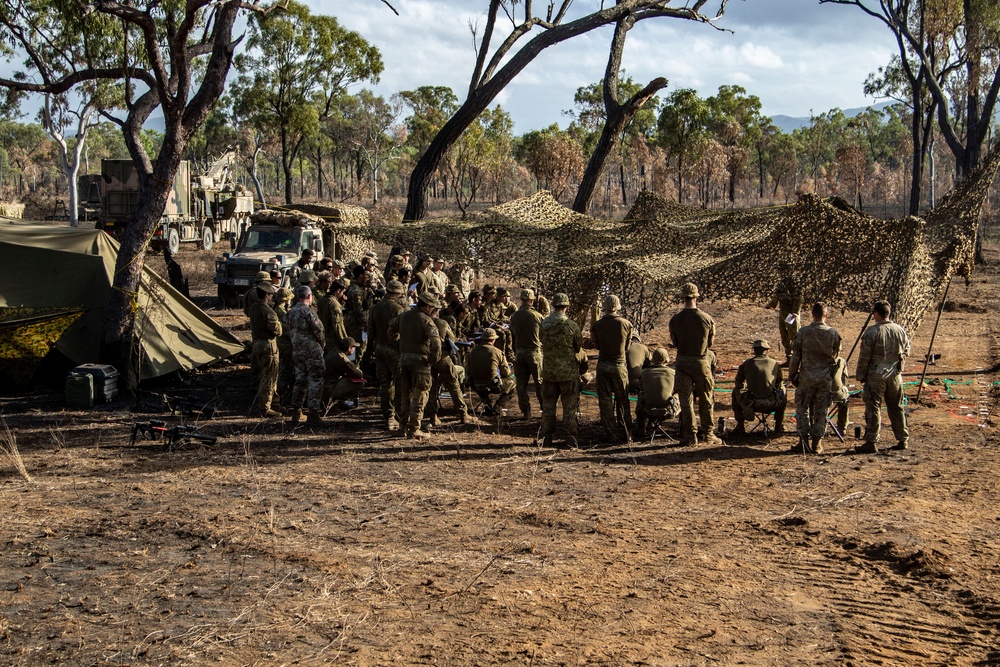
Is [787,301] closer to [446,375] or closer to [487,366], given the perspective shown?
[487,366]

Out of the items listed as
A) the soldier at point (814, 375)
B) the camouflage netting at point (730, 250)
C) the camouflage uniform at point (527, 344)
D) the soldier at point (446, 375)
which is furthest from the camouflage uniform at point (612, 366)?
the camouflage netting at point (730, 250)

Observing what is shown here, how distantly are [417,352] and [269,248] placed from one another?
10517 millimetres

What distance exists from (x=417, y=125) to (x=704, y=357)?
37.8m

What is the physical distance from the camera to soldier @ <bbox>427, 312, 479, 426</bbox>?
31.7ft

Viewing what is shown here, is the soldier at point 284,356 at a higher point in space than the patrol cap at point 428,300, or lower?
lower

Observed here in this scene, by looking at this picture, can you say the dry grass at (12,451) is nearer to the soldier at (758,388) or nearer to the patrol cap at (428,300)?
the patrol cap at (428,300)

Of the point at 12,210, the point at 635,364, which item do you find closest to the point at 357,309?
the point at 635,364

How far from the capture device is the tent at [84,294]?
1159 cm

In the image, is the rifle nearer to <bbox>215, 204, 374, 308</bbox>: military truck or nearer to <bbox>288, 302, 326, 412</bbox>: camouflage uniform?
<bbox>288, 302, 326, 412</bbox>: camouflage uniform

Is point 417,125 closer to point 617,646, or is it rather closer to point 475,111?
point 475,111

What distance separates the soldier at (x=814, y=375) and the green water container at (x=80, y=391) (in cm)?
805

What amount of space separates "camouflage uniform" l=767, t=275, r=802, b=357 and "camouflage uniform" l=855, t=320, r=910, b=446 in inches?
57.8

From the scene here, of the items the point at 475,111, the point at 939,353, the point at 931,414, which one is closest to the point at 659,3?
the point at 475,111

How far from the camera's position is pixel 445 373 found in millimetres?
9758
